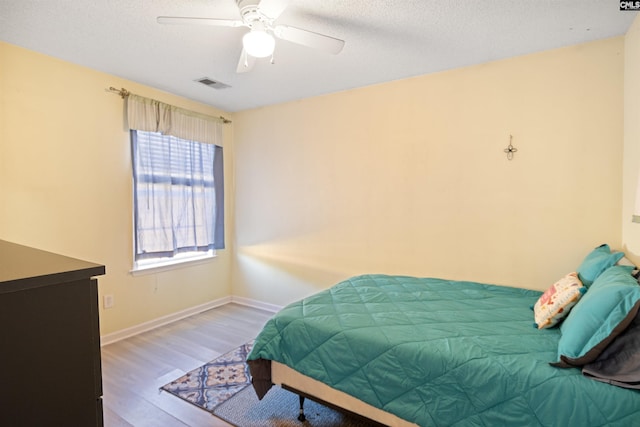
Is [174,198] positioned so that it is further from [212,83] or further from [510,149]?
[510,149]

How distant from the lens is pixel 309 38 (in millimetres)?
1855

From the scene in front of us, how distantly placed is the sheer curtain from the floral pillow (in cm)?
325

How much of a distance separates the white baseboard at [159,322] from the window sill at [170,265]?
50 cm

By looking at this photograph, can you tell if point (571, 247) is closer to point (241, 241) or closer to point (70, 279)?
point (70, 279)

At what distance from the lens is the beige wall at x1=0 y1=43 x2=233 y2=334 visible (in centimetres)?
240

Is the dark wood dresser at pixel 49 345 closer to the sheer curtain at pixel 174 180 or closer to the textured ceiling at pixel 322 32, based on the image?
the textured ceiling at pixel 322 32

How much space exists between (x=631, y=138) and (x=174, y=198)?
3788 mm

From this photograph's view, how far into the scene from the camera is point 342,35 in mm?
2219

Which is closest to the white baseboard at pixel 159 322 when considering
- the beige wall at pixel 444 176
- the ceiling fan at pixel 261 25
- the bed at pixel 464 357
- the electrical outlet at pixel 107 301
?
the electrical outlet at pixel 107 301

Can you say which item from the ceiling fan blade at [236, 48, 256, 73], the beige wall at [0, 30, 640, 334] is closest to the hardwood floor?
the beige wall at [0, 30, 640, 334]

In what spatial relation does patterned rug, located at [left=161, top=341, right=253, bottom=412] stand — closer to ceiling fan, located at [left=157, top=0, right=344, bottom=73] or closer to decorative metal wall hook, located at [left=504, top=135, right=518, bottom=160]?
ceiling fan, located at [left=157, top=0, right=344, bottom=73]

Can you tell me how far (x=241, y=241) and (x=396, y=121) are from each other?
2.36 m

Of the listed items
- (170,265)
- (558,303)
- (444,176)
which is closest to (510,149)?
(444,176)

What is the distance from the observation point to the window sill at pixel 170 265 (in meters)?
3.21
